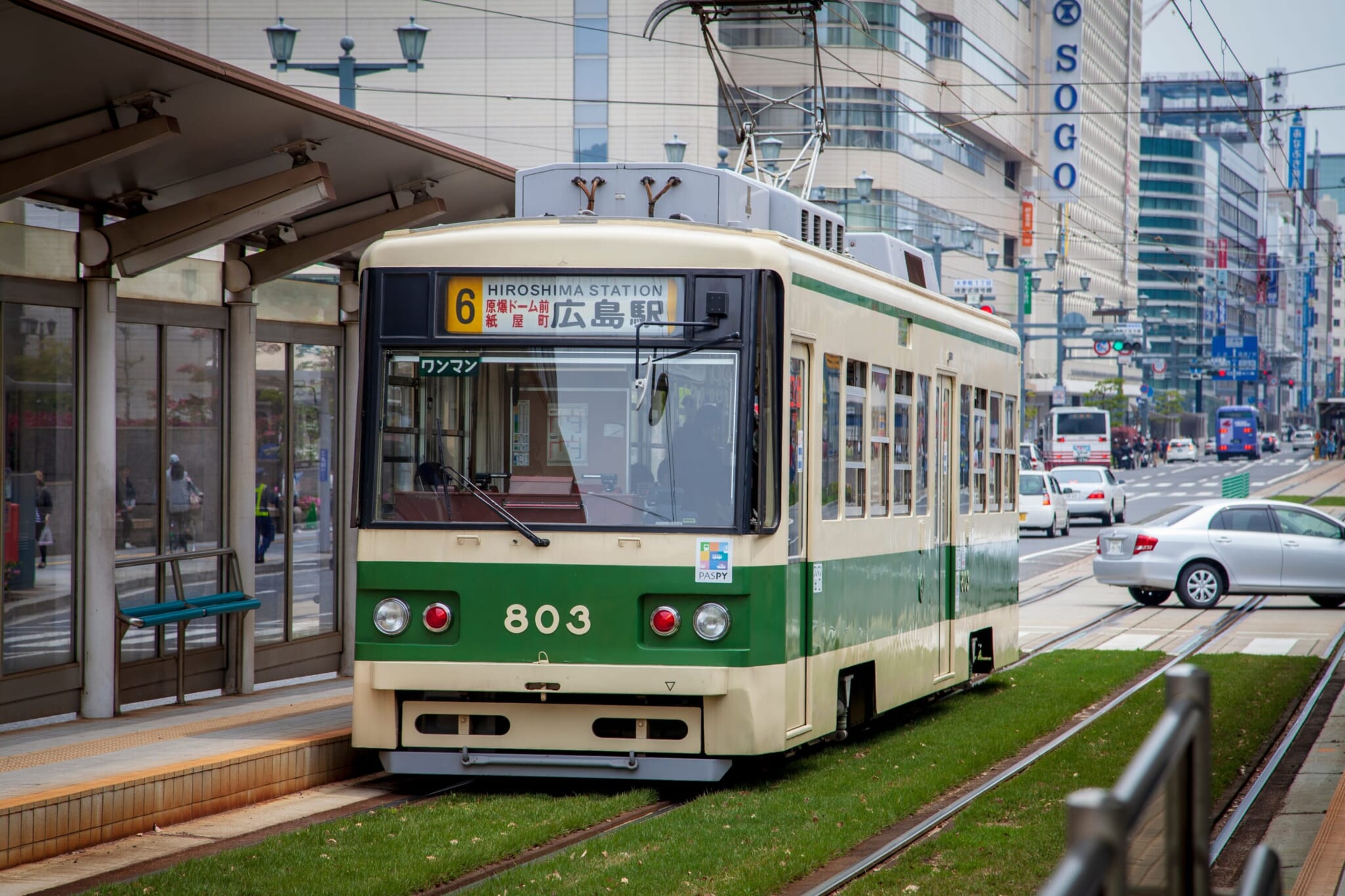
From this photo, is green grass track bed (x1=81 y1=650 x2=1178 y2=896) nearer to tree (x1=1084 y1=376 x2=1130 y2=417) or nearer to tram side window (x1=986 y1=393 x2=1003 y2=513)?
tram side window (x1=986 y1=393 x2=1003 y2=513)

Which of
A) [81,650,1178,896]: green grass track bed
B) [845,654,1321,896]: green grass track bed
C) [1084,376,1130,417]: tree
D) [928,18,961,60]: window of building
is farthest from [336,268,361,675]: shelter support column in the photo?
[1084,376,1130,417]: tree

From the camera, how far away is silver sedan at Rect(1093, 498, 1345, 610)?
23547mm

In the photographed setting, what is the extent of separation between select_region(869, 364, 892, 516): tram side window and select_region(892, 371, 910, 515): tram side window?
0.11 metres

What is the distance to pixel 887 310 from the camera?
11.0 metres

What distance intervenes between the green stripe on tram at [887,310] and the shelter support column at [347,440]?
15.1 ft

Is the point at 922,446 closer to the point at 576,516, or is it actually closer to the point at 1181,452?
the point at 576,516

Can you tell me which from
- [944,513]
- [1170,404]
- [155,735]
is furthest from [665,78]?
[1170,404]

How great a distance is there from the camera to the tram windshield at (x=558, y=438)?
29.0 ft

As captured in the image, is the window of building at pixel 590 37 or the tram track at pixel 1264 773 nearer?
the tram track at pixel 1264 773

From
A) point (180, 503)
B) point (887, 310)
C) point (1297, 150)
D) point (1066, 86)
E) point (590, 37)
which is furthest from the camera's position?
point (1297, 150)

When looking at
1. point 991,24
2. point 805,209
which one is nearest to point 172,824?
point 805,209

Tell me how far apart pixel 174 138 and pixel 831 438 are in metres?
4.08

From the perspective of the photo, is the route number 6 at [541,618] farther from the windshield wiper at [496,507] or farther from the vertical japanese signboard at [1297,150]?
the vertical japanese signboard at [1297,150]

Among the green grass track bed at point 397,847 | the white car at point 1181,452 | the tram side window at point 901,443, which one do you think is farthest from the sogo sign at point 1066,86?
the green grass track bed at point 397,847
